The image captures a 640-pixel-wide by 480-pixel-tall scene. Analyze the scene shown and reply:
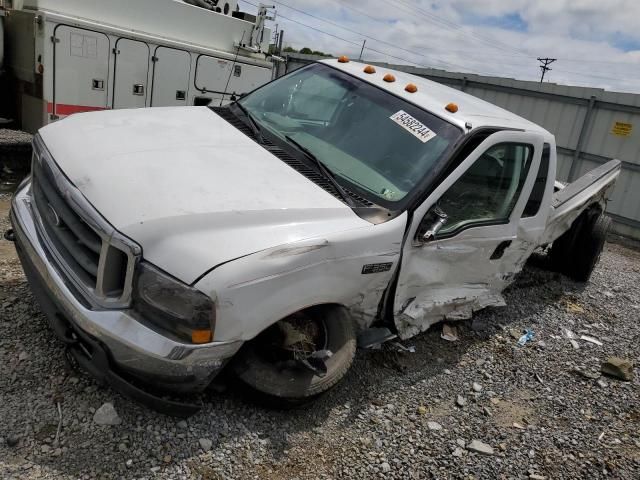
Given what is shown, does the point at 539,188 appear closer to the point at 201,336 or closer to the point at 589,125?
the point at 201,336

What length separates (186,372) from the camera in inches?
92.2

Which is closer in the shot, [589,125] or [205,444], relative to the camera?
[205,444]

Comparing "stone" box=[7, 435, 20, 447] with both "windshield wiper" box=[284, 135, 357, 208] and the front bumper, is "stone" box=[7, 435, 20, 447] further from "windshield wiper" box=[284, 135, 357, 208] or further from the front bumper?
"windshield wiper" box=[284, 135, 357, 208]

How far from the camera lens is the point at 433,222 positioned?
3150 mm

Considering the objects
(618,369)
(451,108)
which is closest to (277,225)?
(451,108)

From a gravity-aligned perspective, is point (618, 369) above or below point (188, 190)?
below

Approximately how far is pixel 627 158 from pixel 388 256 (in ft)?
32.8

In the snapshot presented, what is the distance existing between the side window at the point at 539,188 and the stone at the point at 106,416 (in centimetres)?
314

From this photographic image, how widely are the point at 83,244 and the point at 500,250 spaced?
9.38ft

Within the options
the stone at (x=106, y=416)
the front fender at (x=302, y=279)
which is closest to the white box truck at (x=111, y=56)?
the stone at (x=106, y=416)

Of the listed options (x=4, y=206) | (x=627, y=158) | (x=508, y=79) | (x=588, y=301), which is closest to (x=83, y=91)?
(x=4, y=206)

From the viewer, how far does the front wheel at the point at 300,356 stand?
2.71 m

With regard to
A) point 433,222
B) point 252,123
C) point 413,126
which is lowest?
point 433,222

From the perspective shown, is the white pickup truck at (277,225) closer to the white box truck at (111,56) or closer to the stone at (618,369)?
the stone at (618,369)
